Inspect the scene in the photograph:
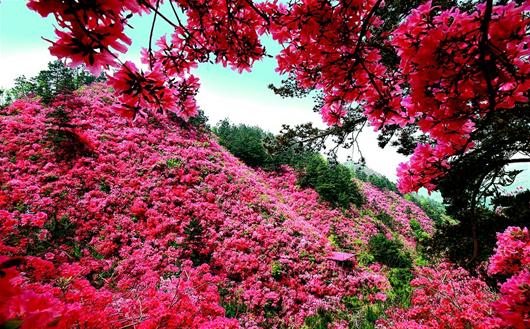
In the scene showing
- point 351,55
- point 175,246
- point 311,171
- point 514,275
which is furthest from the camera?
point 311,171

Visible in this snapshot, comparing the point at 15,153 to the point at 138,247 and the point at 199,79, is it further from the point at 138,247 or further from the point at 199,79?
the point at 199,79

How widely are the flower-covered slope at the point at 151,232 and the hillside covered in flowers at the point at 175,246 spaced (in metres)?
0.05

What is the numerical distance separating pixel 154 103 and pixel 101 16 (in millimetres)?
498

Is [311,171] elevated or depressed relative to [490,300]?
elevated

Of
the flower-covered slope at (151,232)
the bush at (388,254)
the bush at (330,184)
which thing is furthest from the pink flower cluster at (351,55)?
the bush at (330,184)

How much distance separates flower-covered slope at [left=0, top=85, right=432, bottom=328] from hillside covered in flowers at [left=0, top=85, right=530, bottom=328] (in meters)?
0.05

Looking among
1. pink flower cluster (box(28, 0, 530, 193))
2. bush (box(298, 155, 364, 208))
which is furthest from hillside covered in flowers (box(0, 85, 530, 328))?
bush (box(298, 155, 364, 208))

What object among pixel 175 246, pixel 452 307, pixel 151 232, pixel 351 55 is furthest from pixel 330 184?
pixel 351 55

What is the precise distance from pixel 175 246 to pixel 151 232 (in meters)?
1.18

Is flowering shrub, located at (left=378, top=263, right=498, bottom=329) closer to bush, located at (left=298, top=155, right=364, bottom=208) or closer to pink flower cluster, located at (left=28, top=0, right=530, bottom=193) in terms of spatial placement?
pink flower cluster, located at (left=28, top=0, right=530, bottom=193)

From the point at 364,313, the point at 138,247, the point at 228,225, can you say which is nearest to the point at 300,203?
the point at 228,225

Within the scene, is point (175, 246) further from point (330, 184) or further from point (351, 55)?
point (330, 184)

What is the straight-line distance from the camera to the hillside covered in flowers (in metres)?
4.91

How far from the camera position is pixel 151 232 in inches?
380
